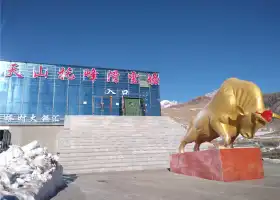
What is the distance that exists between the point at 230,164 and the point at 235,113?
1320 mm

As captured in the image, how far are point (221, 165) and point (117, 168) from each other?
5262 millimetres

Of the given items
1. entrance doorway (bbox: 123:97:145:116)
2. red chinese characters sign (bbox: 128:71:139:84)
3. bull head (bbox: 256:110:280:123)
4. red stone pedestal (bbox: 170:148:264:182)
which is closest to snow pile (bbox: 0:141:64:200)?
red stone pedestal (bbox: 170:148:264:182)

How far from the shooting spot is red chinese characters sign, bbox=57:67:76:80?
21.4 meters

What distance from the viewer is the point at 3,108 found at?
63.5ft

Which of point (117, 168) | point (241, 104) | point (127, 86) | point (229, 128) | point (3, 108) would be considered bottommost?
point (117, 168)

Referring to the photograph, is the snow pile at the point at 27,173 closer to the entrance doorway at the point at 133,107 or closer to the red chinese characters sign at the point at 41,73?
the red chinese characters sign at the point at 41,73

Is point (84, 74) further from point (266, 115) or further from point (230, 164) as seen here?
point (266, 115)

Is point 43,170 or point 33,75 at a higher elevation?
point 33,75

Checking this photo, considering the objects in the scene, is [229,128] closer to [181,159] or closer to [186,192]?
[181,159]

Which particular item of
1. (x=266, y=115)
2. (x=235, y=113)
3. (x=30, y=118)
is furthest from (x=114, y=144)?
(x=30, y=118)

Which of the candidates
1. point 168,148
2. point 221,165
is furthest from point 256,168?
point 168,148

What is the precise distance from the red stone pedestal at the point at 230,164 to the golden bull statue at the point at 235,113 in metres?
0.37

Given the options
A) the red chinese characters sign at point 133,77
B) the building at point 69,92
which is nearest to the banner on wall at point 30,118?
the building at point 69,92

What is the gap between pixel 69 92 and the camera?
21391mm
